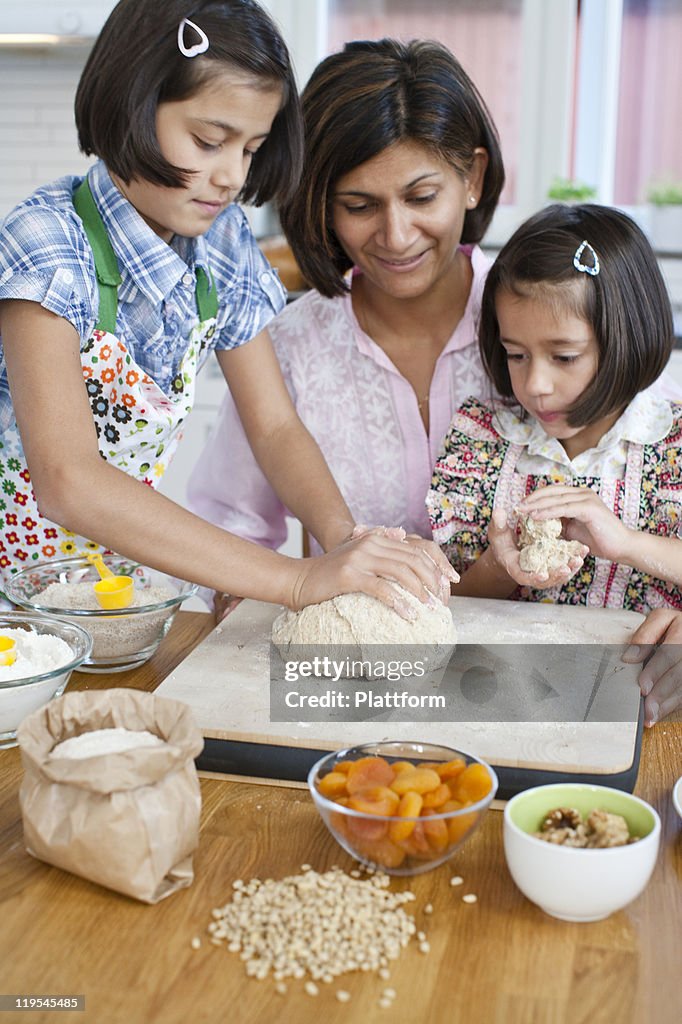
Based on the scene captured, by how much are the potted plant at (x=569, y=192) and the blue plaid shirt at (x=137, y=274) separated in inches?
77.2

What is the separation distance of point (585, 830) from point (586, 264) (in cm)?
87

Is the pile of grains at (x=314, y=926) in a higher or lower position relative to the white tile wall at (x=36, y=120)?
lower

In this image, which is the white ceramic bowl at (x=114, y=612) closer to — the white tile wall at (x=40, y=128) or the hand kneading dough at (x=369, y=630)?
the hand kneading dough at (x=369, y=630)

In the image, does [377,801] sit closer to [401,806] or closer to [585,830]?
[401,806]

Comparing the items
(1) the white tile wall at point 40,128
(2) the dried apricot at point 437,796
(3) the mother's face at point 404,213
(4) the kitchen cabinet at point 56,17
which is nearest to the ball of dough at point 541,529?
(3) the mother's face at point 404,213

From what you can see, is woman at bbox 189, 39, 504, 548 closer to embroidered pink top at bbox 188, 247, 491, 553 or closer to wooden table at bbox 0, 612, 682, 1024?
embroidered pink top at bbox 188, 247, 491, 553

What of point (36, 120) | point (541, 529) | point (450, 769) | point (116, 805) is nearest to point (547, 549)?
point (541, 529)

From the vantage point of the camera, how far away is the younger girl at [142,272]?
4.07ft

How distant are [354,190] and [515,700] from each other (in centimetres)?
80

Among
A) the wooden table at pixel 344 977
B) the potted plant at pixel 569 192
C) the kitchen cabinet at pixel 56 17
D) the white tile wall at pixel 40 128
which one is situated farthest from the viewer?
the potted plant at pixel 569 192

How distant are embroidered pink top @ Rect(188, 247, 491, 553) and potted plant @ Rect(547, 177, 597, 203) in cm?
169

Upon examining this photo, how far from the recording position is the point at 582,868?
834 millimetres

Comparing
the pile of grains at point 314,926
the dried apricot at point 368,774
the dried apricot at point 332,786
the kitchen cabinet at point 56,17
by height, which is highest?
the kitchen cabinet at point 56,17

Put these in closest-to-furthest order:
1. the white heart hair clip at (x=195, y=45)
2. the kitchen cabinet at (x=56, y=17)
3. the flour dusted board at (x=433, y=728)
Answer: the flour dusted board at (x=433, y=728) < the white heart hair clip at (x=195, y=45) < the kitchen cabinet at (x=56, y=17)
